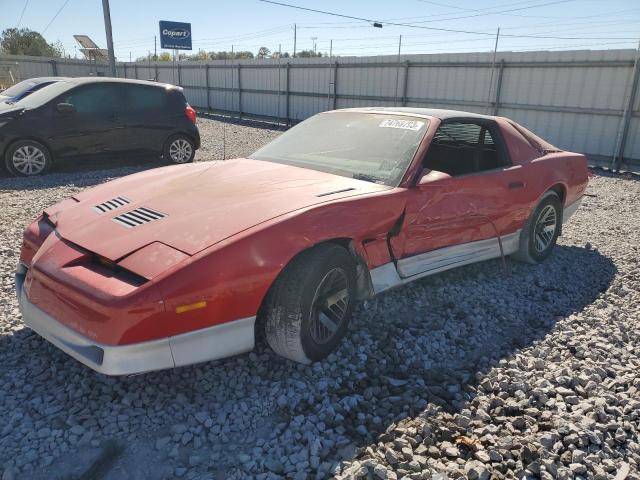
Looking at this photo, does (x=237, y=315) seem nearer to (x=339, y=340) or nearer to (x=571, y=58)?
(x=339, y=340)

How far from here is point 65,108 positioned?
781 cm

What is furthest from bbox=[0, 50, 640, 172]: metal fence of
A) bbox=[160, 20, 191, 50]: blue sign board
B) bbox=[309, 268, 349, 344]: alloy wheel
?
bbox=[309, 268, 349, 344]: alloy wheel

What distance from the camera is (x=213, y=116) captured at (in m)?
21.2

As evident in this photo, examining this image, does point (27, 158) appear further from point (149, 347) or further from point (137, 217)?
point (149, 347)

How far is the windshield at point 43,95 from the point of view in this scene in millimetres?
7811

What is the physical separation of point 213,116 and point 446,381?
65.7ft

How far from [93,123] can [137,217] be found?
20.5 feet

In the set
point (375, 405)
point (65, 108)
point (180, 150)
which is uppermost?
point (65, 108)

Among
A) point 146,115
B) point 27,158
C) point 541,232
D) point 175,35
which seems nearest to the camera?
point 541,232

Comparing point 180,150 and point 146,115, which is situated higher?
point 146,115

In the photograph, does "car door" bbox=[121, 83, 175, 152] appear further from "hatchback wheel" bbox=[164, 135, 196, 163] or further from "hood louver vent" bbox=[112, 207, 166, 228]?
"hood louver vent" bbox=[112, 207, 166, 228]

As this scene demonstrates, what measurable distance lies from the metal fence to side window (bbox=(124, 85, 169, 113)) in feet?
24.1

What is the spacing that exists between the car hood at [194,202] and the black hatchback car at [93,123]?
5.18 m

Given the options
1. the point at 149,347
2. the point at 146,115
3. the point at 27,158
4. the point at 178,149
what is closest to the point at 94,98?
the point at 146,115
